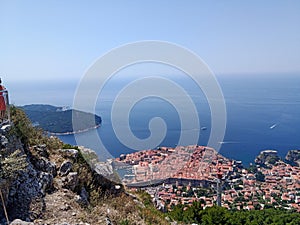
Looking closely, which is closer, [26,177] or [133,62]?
[26,177]

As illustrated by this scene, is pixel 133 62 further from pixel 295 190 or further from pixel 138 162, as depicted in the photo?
pixel 295 190

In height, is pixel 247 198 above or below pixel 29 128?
below

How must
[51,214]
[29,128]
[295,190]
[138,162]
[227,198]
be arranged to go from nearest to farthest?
[51,214] → [29,128] → [138,162] → [227,198] → [295,190]

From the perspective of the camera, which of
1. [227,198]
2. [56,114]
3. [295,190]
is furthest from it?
[295,190]

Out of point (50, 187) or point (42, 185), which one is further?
point (50, 187)

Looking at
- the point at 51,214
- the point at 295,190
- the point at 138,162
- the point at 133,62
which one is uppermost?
the point at 133,62

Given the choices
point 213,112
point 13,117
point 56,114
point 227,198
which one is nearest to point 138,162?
point 213,112

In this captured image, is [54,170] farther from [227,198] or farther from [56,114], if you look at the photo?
[227,198]

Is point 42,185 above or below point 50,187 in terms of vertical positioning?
above
